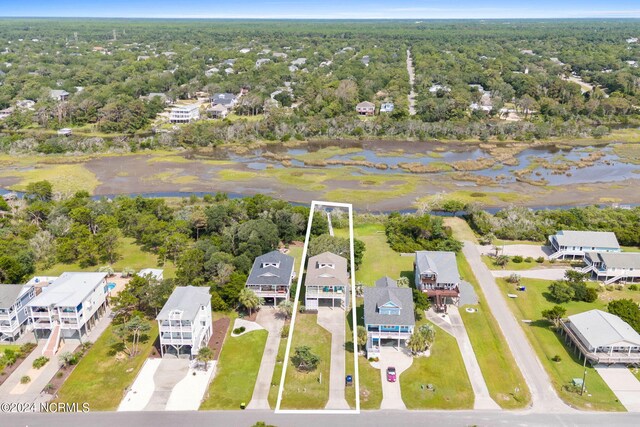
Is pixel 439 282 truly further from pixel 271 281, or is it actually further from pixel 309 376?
pixel 309 376

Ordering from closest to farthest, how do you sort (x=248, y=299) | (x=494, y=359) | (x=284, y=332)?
1. (x=494, y=359)
2. (x=284, y=332)
3. (x=248, y=299)

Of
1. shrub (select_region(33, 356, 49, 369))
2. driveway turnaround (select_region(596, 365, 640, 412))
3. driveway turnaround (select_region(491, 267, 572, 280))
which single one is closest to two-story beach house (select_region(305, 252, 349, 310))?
driveway turnaround (select_region(491, 267, 572, 280))

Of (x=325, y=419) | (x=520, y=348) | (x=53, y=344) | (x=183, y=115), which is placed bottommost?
(x=520, y=348)

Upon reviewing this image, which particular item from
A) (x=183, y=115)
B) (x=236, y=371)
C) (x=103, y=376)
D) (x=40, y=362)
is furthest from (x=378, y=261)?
(x=183, y=115)

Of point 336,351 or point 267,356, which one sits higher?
point 336,351

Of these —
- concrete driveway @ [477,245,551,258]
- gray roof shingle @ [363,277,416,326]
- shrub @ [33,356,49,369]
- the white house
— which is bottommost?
concrete driveway @ [477,245,551,258]

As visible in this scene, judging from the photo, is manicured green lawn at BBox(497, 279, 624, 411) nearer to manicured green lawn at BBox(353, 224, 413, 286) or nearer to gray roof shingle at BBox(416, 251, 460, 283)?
gray roof shingle at BBox(416, 251, 460, 283)

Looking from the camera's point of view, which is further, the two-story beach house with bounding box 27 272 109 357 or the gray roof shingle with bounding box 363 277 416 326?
the two-story beach house with bounding box 27 272 109 357

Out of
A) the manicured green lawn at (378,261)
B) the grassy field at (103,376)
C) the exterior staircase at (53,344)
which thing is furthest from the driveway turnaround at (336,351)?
the exterior staircase at (53,344)
